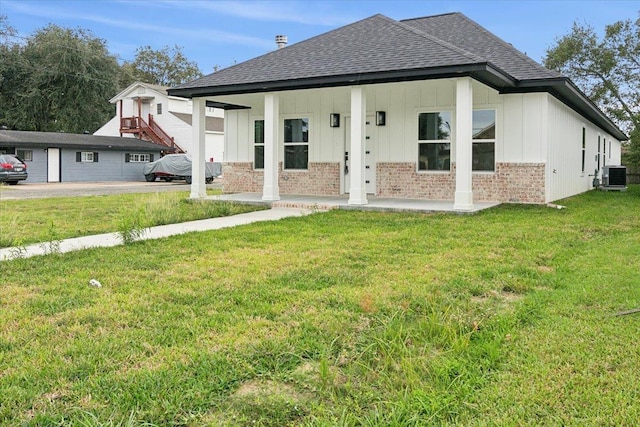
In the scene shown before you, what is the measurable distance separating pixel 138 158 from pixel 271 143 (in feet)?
73.6

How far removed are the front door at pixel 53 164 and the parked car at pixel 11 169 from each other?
3034 millimetres

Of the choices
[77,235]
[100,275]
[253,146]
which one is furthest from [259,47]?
[100,275]

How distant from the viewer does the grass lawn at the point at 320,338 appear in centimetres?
245

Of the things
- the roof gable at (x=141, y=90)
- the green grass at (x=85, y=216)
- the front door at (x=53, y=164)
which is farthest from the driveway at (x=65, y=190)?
the roof gable at (x=141, y=90)

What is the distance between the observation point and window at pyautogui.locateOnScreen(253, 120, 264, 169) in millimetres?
15320

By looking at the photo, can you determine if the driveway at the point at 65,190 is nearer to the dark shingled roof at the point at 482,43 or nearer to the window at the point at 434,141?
the window at the point at 434,141

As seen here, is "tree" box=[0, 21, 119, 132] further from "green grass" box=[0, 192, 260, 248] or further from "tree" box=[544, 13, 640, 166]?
"tree" box=[544, 13, 640, 166]

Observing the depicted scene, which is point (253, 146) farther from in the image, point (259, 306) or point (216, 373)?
point (216, 373)

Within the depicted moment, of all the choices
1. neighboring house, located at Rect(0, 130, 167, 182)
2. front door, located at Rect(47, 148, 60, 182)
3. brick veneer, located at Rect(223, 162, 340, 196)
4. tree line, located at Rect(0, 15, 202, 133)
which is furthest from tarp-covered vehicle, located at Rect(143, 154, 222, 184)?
tree line, located at Rect(0, 15, 202, 133)

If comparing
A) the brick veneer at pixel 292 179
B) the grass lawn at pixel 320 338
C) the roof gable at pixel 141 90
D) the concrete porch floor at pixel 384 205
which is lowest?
the grass lawn at pixel 320 338

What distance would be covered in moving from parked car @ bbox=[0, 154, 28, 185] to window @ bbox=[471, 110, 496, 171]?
2110 cm

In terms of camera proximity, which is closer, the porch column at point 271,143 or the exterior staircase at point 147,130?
the porch column at point 271,143

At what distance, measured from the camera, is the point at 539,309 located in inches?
156

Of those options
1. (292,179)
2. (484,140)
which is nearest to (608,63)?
(484,140)
